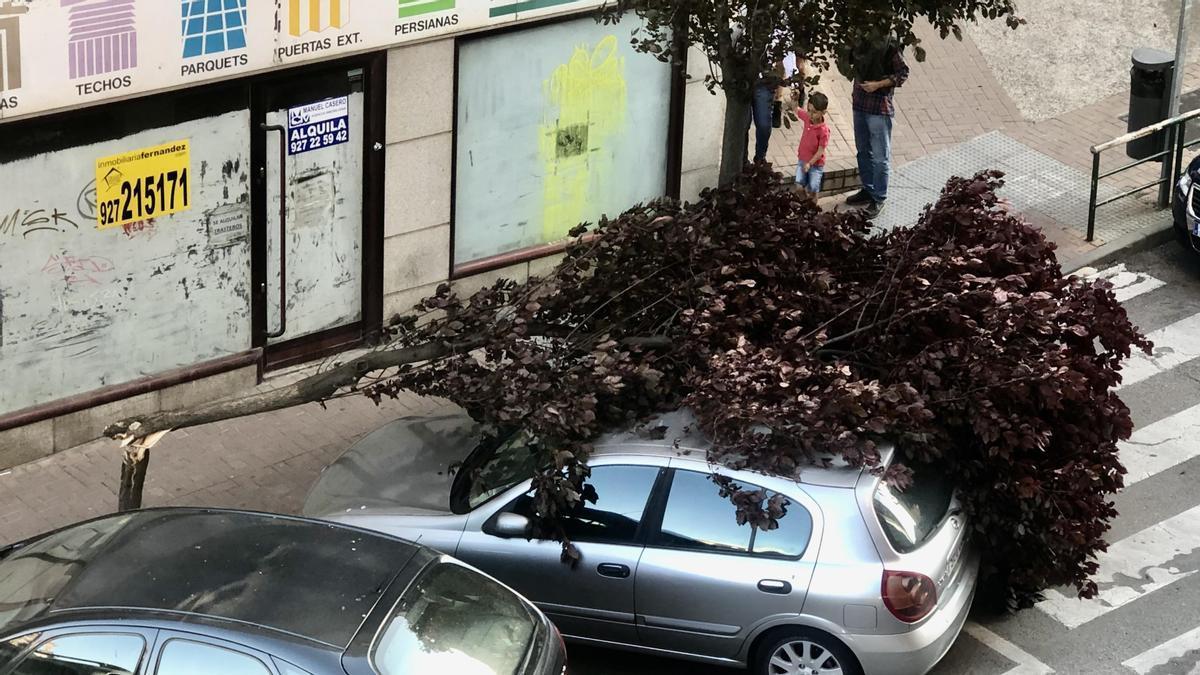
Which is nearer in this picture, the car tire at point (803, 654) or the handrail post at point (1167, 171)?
the car tire at point (803, 654)

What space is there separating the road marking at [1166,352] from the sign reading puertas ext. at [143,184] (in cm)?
681

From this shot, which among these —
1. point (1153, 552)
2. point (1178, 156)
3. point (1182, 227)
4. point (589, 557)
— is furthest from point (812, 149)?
point (589, 557)

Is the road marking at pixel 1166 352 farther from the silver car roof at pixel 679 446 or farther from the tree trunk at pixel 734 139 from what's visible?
the silver car roof at pixel 679 446

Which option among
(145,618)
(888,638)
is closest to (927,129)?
(888,638)

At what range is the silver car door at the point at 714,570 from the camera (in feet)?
26.5

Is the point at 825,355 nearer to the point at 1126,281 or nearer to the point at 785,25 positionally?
the point at 785,25

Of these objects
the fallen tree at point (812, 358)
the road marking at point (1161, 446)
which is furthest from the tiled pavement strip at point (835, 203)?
the road marking at point (1161, 446)

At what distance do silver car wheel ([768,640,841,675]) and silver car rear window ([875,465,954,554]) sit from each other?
2.20 ft

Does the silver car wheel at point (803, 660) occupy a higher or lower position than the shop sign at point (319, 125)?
lower

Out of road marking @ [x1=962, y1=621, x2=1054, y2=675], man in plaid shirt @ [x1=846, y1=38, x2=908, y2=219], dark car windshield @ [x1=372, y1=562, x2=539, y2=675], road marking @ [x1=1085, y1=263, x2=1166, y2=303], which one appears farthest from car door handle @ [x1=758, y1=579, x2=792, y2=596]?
road marking @ [x1=1085, y1=263, x2=1166, y2=303]

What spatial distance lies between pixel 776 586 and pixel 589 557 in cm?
99

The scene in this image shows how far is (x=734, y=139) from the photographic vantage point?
33.1 feet

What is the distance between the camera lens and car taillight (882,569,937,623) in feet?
26.0

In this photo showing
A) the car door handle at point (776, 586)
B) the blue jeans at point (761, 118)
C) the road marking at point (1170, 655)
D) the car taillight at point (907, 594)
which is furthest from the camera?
the blue jeans at point (761, 118)
